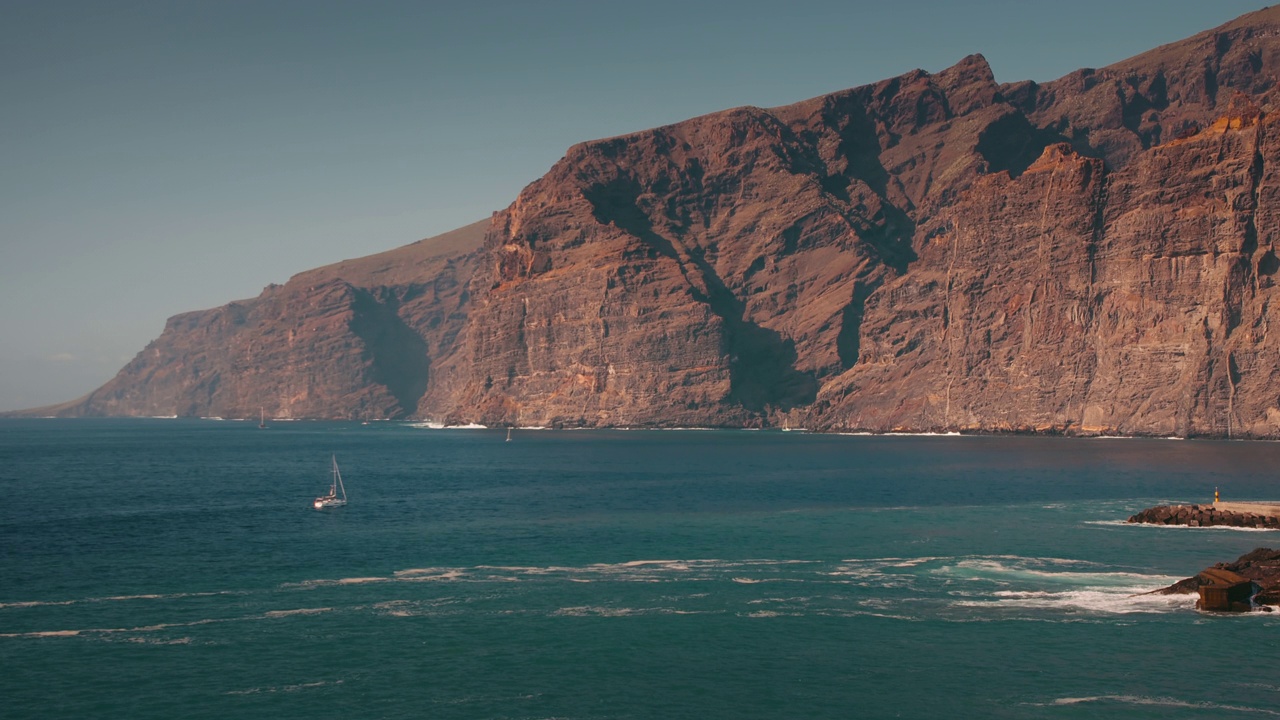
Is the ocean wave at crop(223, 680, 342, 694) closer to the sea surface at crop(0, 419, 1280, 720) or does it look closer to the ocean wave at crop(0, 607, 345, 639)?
the sea surface at crop(0, 419, 1280, 720)

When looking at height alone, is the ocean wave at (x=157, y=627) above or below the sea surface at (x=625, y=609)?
above

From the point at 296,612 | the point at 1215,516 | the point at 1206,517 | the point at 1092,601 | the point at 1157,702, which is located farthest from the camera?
the point at 1215,516

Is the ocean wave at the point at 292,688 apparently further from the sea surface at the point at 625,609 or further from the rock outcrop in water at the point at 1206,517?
the rock outcrop in water at the point at 1206,517

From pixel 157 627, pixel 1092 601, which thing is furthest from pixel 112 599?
pixel 1092 601

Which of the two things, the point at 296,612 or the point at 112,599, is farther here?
the point at 112,599

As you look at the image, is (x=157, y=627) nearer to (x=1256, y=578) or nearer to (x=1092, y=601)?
Answer: (x=1092, y=601)

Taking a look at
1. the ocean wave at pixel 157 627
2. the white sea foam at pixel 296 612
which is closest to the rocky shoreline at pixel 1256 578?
the white sea foam at pixel 296 612
